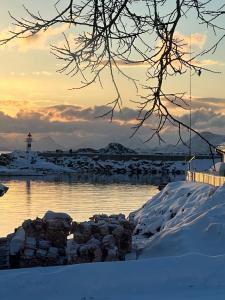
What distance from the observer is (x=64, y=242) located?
14.6 metres

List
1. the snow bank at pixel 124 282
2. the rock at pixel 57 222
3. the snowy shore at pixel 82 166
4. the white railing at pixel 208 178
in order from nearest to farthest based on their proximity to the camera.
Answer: the snow bank at pixel 124 282
the rock at pixel 57 222
the white railing at pixel 208 178
the snowy shore at pixel 82 166

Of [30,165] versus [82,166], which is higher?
[30,165]

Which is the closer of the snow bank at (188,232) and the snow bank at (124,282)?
the snow bank at (124,282)

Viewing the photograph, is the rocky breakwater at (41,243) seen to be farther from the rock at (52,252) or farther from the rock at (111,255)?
the rock at (111,255)

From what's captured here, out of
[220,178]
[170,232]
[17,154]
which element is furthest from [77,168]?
[170,232]

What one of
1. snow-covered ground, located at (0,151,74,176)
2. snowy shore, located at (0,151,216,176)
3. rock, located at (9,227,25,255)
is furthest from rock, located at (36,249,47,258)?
snow-covered ground, located at (0,151,74,176)

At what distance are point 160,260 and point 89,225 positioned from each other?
16.1 ft

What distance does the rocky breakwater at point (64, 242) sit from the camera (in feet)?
45.6

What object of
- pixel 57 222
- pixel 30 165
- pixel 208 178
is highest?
pixel 208 178

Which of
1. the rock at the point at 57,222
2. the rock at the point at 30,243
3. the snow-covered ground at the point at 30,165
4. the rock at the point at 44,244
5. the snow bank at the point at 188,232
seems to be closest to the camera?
the snow bank at the point at 188,232

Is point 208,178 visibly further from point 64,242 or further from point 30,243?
point 30,243

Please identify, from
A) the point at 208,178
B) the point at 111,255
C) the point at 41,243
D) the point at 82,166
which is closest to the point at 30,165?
the point at 82,166

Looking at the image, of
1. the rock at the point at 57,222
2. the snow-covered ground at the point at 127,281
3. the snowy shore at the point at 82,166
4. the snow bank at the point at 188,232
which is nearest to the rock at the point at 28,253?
the rock at the point at 57,222

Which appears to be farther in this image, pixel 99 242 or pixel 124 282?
pixel 99 242
